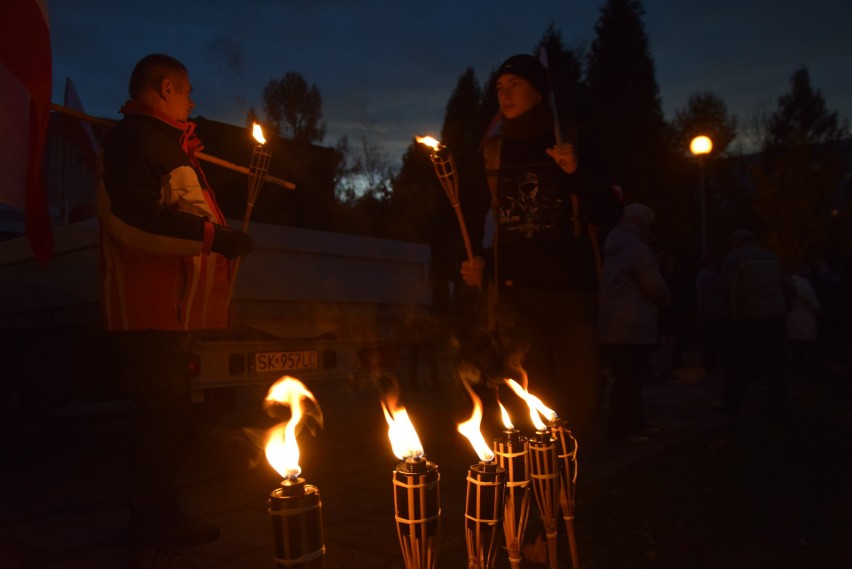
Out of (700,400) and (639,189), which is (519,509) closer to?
(700,400)

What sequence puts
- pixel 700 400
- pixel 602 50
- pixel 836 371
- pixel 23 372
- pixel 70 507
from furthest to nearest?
pixel 602 50 < pixel 836 371 < pixel 700 400 < pixel 23 372 < pixel 70 507

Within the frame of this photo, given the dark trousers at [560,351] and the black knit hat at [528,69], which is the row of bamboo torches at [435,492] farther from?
the black knit hat at [528,69]

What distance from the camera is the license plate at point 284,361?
5.20 metres

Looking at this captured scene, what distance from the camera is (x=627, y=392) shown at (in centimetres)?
659

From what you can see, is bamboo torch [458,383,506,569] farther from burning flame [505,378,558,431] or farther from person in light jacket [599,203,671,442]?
person in light jacket [599,203,671,442]

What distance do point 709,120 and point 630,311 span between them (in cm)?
3709

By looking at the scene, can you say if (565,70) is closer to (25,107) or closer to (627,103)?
(627,103)

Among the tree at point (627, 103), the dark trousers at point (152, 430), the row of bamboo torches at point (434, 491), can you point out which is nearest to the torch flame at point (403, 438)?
the row of bamboo torches at point (434, 491)

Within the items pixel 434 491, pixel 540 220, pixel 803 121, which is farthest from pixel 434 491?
pixel 803 121

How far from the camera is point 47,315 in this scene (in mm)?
5488

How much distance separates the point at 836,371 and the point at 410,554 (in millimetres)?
13160

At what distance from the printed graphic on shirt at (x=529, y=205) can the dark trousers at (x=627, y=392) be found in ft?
10.6

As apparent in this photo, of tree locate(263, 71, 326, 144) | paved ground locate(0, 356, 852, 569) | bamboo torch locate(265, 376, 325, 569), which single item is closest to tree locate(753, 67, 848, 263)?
tree locate(263, 71, 326, 144)

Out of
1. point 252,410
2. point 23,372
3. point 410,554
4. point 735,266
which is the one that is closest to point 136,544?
point 410,554
